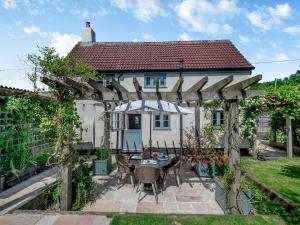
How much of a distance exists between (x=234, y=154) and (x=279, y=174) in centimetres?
503

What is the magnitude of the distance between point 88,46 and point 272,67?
54.4 ft

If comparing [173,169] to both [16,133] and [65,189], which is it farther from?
[16,133]

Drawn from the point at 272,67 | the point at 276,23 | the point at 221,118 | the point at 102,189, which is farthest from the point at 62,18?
the point at 272,67

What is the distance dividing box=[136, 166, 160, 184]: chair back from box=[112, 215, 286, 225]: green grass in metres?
1.79

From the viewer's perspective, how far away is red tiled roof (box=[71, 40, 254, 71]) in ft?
55.7

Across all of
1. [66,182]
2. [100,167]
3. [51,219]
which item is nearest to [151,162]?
[100,167]

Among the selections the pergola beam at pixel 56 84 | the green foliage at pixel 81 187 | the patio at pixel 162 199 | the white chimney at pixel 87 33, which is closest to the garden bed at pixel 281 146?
the patio at pixel 162 199

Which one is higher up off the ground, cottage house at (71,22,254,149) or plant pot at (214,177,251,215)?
cottage house at (71,22,254,149)

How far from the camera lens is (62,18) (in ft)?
34.9

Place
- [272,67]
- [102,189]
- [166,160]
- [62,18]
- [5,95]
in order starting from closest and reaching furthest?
1. [5,95]
2. [102,189]
3. [166,160]
4. [62,18]
5. [272,67]

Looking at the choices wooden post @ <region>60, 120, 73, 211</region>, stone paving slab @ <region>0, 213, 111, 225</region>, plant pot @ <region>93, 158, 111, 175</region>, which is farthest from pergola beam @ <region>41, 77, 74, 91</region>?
plant pot @ <region>93, 158, 111, 175</region>

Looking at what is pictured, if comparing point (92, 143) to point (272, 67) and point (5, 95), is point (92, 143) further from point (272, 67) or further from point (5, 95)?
point (272, 67)

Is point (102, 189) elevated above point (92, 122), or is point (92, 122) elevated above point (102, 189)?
point (92, 122)

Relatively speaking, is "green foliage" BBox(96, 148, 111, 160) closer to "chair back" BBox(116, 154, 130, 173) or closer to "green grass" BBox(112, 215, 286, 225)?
"chair back" BBox(116, 154, 130, 173)
